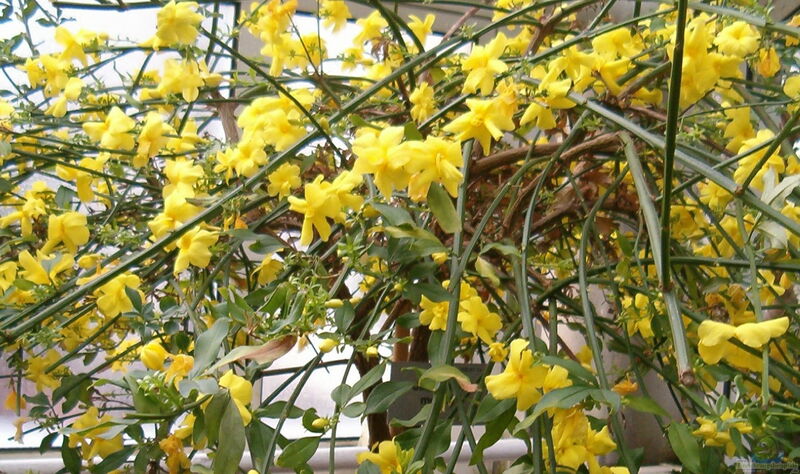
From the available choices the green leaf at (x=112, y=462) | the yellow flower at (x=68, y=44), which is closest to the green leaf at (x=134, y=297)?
the green leaf at (x=112, y=462)

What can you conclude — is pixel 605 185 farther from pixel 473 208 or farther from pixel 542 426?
pixel 542 426

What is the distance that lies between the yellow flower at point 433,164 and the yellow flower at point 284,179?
0.18 m

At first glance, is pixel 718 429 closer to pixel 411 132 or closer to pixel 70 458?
pixel 411 132

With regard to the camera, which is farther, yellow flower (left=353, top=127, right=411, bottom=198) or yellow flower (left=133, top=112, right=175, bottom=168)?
yellow flower (left=133, top=112, right=175, bottom=168)

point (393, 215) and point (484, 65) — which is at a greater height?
point (484, 65)

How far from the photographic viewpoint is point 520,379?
0.44 m

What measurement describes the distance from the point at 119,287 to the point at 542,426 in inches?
13.0

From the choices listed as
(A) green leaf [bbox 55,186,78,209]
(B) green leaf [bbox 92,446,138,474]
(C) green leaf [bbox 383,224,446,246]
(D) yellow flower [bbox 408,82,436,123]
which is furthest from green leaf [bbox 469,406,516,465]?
(A) green leaf [bbox 55,186,78,209]

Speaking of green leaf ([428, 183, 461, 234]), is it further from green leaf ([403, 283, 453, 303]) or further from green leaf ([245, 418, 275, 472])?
green leaf ([245, 418, 275, 472])

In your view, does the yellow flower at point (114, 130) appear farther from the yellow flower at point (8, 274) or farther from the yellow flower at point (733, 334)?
the yellow flower at point (733, 334)

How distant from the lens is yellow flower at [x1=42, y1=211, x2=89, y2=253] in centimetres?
67

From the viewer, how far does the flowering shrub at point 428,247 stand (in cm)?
43

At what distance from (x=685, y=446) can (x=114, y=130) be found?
0.51 metres

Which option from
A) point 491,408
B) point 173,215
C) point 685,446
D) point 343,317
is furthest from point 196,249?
point 685,446
